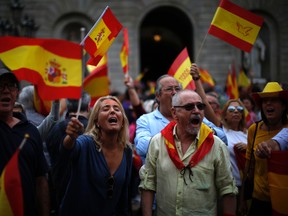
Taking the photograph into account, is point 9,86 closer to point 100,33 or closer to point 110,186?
point 110,186

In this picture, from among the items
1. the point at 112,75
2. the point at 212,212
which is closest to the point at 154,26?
the point at 112,75

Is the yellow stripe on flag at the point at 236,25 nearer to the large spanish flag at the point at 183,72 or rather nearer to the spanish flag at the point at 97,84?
the large spanish flag at the point at 183,72

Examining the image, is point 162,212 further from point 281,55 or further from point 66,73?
point 281,55

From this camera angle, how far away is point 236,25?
6012 millimetres

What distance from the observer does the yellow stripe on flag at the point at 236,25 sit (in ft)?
19.6

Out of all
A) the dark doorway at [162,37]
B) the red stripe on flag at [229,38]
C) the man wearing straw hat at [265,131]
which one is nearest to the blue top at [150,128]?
the man wearing straw hat at [265,131]

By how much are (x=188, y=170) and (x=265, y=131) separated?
125 cm

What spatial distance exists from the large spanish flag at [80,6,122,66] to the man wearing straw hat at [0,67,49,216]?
1135 millimetres

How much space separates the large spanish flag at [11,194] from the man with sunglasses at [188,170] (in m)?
1.13

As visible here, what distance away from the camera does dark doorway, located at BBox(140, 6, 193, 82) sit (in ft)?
70.0

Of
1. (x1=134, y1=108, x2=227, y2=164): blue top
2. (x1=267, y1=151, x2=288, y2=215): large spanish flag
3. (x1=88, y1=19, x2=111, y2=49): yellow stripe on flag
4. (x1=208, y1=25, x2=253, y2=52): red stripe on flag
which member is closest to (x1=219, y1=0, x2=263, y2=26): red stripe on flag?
(x1=208, y1=25, x2=253, y2=52): red stripe on flag

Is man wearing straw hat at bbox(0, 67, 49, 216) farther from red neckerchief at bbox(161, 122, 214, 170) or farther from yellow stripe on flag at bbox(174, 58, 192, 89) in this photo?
yellow stripe on flag at bbox(174, 58, 192, 89)

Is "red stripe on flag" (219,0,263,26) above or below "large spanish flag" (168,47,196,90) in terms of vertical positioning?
above

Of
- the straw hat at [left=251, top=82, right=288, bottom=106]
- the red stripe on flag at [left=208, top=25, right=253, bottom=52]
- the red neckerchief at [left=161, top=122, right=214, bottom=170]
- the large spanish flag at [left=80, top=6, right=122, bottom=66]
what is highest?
the red stripe on flag at [left=208, top=25, right=253, bottom=52]
